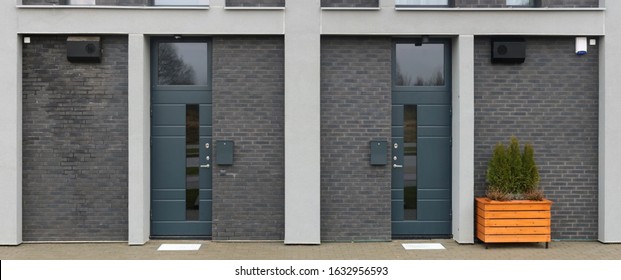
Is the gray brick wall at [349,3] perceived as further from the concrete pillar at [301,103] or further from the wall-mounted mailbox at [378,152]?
the wall-mounted mailbox at [378,152]

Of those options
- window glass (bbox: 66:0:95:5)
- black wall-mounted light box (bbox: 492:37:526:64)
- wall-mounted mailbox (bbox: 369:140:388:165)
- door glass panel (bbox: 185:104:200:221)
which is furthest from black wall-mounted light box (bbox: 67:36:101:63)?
black wall-mounted light box (bbox: 492:37:526:64)

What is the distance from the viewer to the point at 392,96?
1023 centimetres

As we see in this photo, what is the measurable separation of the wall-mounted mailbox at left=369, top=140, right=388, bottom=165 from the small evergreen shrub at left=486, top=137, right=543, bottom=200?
1575 millimetres

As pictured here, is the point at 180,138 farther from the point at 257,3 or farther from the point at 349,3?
the point at 349,3

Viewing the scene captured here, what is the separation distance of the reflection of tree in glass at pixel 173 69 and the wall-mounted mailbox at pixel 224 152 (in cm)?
108

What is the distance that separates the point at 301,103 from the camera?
32.4 feet

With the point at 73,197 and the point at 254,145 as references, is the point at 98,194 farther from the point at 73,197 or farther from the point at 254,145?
the point at 254,145

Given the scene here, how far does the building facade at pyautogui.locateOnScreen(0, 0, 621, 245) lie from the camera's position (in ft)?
32.4

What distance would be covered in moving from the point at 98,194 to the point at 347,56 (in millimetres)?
4324

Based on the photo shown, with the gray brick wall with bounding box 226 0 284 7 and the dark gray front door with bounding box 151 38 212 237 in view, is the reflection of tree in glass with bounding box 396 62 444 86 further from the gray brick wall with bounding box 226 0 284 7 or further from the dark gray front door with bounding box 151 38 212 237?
the dark gray front door with bounding box 151 38 212 237

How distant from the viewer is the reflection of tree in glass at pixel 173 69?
10.2 m
